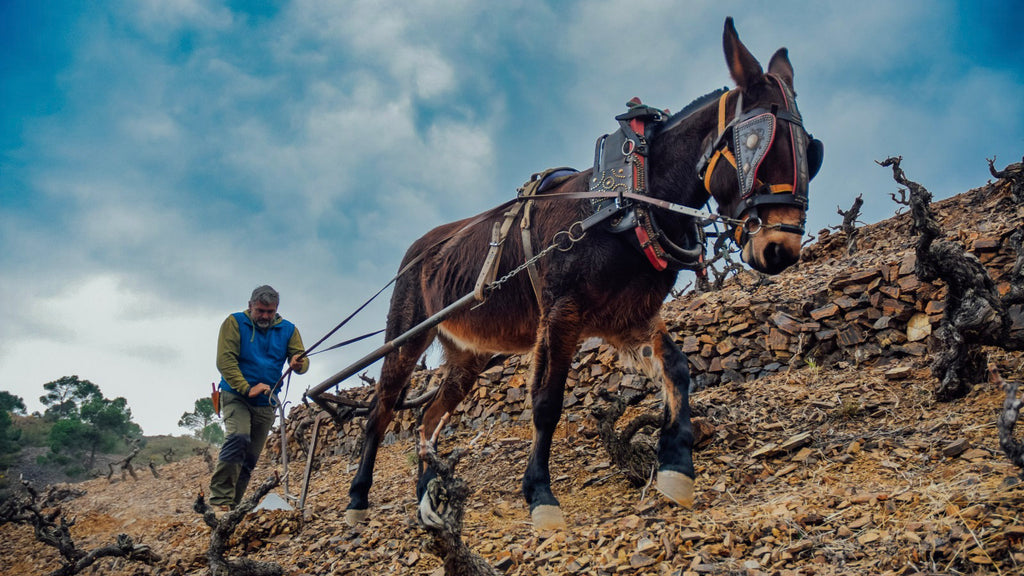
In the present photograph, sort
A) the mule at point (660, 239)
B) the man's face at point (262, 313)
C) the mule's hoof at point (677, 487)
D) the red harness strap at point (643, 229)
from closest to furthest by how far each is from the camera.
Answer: the mule at point (660, 239) → the mule's hoof at point (677, 487) → the red harness strap at point (643, 229) → the man's face at point (262, 313)

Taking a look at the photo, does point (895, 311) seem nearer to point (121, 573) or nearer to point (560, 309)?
point (560, 309)

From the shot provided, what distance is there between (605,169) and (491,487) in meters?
2.84

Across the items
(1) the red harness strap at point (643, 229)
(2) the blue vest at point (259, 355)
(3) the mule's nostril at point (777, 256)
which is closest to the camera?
(3) the mule's nostril at point (777, 256)

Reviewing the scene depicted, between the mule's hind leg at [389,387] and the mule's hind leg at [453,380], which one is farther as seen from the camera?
the mule's hind leg at [453,380]

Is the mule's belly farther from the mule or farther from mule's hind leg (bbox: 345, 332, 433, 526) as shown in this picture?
mule's hind leg (bbox: 345, 332, 433, 526)

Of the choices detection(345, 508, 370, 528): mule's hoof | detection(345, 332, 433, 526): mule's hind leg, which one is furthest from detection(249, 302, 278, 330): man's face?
detection(345, 508, 370, 528): mule's hoof

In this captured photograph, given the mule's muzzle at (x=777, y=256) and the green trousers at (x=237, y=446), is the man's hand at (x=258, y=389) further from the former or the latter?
the mule's muzzle at (x=777, y=256)

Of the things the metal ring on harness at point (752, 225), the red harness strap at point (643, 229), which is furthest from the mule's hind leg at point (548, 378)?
the metal ring on harness at point (752, 225)

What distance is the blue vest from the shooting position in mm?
5043

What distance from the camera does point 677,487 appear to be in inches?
117

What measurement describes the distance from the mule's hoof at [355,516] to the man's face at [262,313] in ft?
6.47

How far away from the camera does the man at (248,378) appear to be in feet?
15.4

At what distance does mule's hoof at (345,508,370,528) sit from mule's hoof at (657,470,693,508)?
2.44m

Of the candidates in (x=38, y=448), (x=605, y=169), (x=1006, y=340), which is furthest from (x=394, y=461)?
(x=38, y=448)
